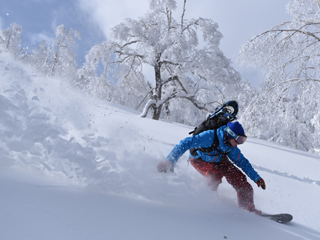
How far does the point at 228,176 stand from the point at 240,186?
171 millimetres

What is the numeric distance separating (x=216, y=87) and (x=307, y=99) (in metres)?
5.11

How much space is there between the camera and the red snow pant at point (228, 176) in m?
2.34

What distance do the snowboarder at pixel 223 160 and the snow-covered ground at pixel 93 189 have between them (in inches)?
5.8

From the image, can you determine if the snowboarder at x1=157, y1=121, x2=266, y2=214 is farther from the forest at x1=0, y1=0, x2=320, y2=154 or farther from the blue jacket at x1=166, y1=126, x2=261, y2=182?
the forest at x1=0, y1=0, x2=320, y2=154

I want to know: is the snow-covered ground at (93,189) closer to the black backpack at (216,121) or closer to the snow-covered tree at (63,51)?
the black backpack at (216,121)

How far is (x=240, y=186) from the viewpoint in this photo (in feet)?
7.78

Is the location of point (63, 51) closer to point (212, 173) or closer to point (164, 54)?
point (164, 54)

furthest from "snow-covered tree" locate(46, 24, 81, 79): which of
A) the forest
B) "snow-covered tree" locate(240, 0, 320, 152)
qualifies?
"snow-covered tree" locate(240, 0, 320, 152)

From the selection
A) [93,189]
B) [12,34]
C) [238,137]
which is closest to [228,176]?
[238,137]

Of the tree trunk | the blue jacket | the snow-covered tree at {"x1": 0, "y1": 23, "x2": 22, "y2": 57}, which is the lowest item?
the blue jacket

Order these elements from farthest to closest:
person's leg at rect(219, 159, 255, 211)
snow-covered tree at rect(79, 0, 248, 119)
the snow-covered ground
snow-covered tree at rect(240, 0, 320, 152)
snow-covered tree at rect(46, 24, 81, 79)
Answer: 1. snow-covered tree at rect(46, 24, 81, 79)
2. snow-covered tree at rect(79, 0, 248, 119)
3. snow-covered tree at rect(240, 0, 320, 152)
4. person's leg at rect(219, 159, 255, 211)
5. the snow-covered ground

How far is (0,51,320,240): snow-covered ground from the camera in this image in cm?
114

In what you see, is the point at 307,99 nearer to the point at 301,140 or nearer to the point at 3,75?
the point at 3,75

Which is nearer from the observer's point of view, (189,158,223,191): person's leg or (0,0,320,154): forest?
(189,158,223,191): person's leg
